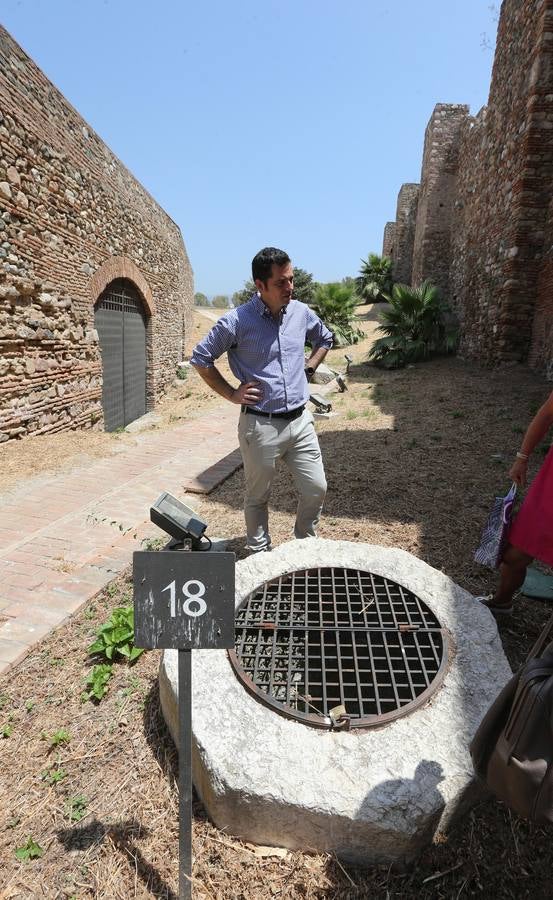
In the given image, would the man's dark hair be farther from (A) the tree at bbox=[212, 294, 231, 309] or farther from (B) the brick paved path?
(A) the tree at bbox=[212, 294, 231, 309]

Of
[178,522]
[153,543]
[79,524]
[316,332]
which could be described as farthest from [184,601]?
[79,524]

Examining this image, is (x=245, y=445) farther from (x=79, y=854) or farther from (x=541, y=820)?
(x=541, y=820)

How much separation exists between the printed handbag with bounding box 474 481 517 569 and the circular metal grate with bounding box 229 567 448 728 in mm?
430

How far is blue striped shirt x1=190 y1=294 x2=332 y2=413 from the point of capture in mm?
2730

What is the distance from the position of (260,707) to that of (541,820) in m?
1.01

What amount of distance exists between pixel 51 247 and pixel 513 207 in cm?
685

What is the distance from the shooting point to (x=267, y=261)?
2594mm

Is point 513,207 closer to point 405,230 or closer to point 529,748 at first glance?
point 529,748

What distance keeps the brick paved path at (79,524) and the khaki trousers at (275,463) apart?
3.33 ft

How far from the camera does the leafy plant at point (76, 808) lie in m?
1.79

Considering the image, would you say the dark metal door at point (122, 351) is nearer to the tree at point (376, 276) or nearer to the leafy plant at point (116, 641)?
the leafy plant at point (116, 641)

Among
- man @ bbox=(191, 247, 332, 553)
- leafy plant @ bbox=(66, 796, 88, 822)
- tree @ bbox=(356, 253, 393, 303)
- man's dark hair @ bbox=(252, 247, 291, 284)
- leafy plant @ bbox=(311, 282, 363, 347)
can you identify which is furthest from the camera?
tree @ bbox=(356, 253, 393, 303)

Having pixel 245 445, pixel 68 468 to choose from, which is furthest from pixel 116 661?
pixel 68 468

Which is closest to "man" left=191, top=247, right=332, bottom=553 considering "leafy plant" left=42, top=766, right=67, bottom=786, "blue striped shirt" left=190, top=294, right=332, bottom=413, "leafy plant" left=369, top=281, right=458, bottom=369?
"blue striped shirt" left=190, top=294, right=332, bottom=413
